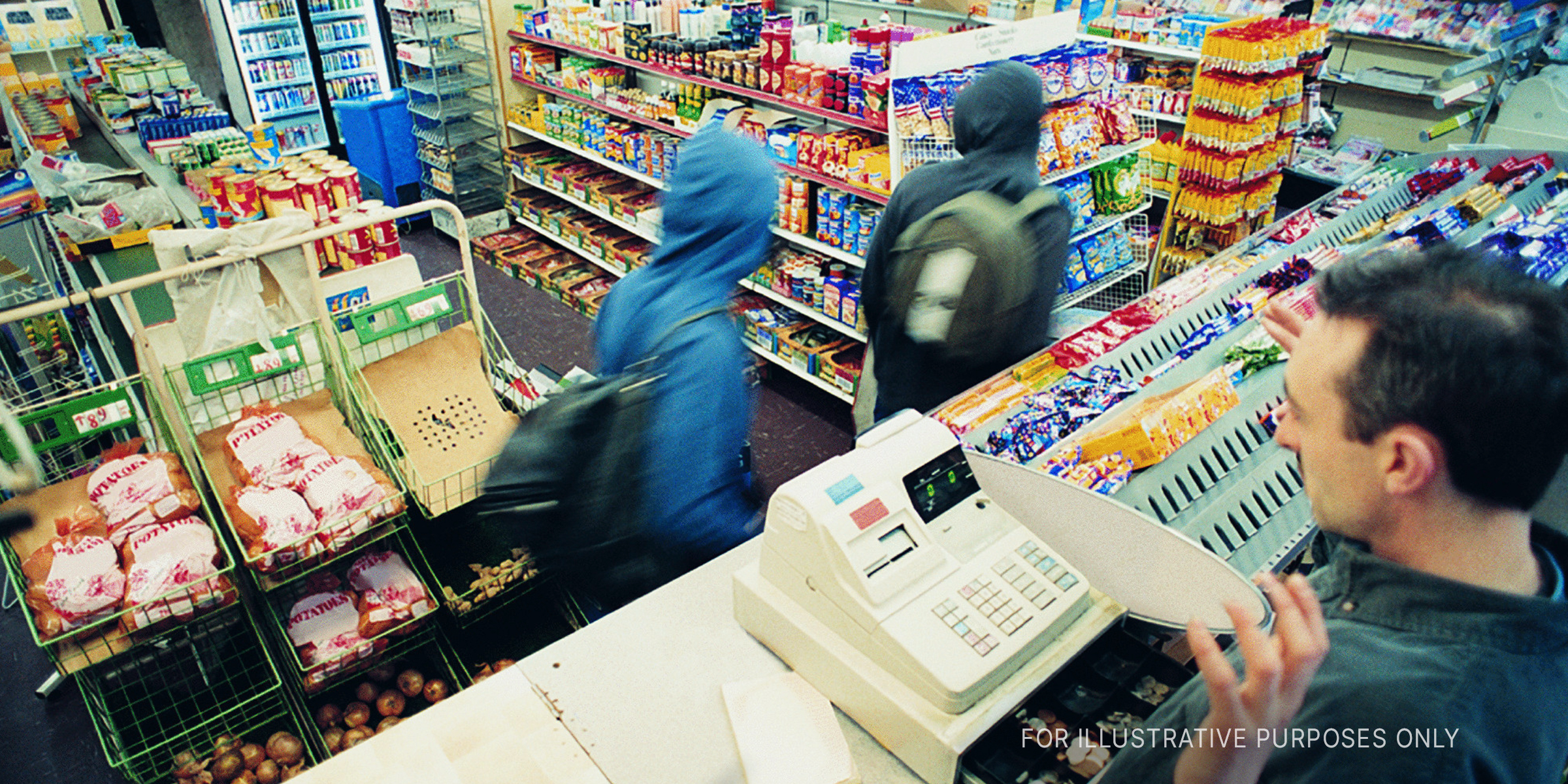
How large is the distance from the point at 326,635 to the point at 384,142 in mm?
6026

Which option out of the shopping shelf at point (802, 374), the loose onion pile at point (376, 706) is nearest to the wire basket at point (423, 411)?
the loose onion pile at point (376, 706)

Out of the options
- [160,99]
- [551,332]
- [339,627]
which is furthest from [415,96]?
[339,627]

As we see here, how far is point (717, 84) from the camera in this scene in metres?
4.89

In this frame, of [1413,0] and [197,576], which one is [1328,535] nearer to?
[197,576]

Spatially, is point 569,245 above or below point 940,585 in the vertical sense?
below

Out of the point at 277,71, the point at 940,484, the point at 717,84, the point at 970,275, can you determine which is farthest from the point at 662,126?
the point at 277,71

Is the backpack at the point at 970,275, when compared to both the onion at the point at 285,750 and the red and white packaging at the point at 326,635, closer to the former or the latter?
the red and white packaging at the point at 326,635

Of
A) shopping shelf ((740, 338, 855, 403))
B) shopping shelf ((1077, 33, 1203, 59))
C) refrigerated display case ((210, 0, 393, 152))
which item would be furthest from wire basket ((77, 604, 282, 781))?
refrigerated display case ((210, 0, 393, 152))

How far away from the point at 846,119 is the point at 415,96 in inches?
201

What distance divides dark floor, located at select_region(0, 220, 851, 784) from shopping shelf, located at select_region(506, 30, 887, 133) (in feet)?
5.71

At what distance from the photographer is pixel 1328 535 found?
57.0 inches

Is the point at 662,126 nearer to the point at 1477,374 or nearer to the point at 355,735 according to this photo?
the point at 355,735

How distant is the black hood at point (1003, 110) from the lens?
2.68 m

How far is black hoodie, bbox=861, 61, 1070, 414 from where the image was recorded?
2697 millimetres
